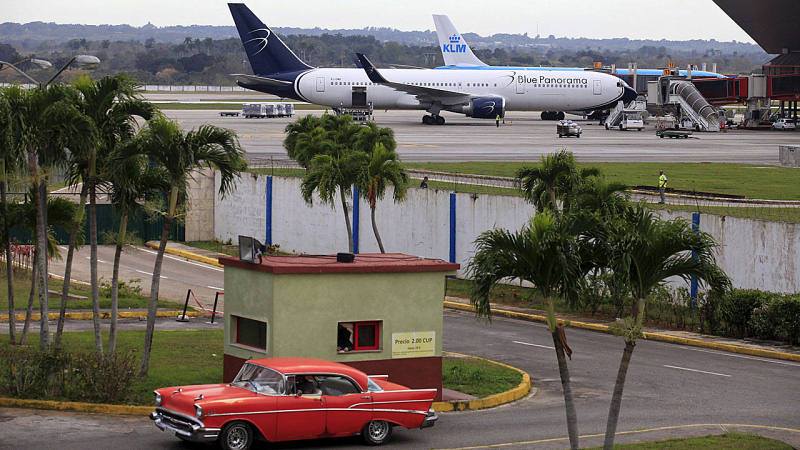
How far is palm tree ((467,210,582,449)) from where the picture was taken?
17.2 metres

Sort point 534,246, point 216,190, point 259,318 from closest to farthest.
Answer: point 534,246 → point 259,318 → point 216,190

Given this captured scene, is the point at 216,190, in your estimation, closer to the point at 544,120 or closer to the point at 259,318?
the point at 259,318

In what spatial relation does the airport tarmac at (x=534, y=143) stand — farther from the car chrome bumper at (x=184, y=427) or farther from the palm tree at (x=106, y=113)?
the car chrome bumper at (x=184, y=427)

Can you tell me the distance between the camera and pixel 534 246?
56.3 feet

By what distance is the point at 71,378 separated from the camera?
Result: 2261 centimetres

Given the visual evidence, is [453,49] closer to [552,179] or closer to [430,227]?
[430,227]

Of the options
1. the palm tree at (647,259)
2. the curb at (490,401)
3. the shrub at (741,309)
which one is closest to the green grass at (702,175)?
the shrub at (741,309)

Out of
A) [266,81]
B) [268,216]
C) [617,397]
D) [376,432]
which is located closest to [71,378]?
[376,432]

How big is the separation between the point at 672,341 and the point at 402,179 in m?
9.26

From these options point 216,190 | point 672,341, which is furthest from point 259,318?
point 216,190

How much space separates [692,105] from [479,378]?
7811 cm

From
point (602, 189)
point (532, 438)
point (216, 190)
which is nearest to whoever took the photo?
point (532, 438)

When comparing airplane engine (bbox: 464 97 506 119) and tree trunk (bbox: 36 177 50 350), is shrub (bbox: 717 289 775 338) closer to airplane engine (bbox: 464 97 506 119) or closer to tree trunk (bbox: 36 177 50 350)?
tree trunk (bbox: 36 177 50 350)

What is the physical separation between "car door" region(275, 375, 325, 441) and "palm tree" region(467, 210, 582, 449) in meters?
3.38
